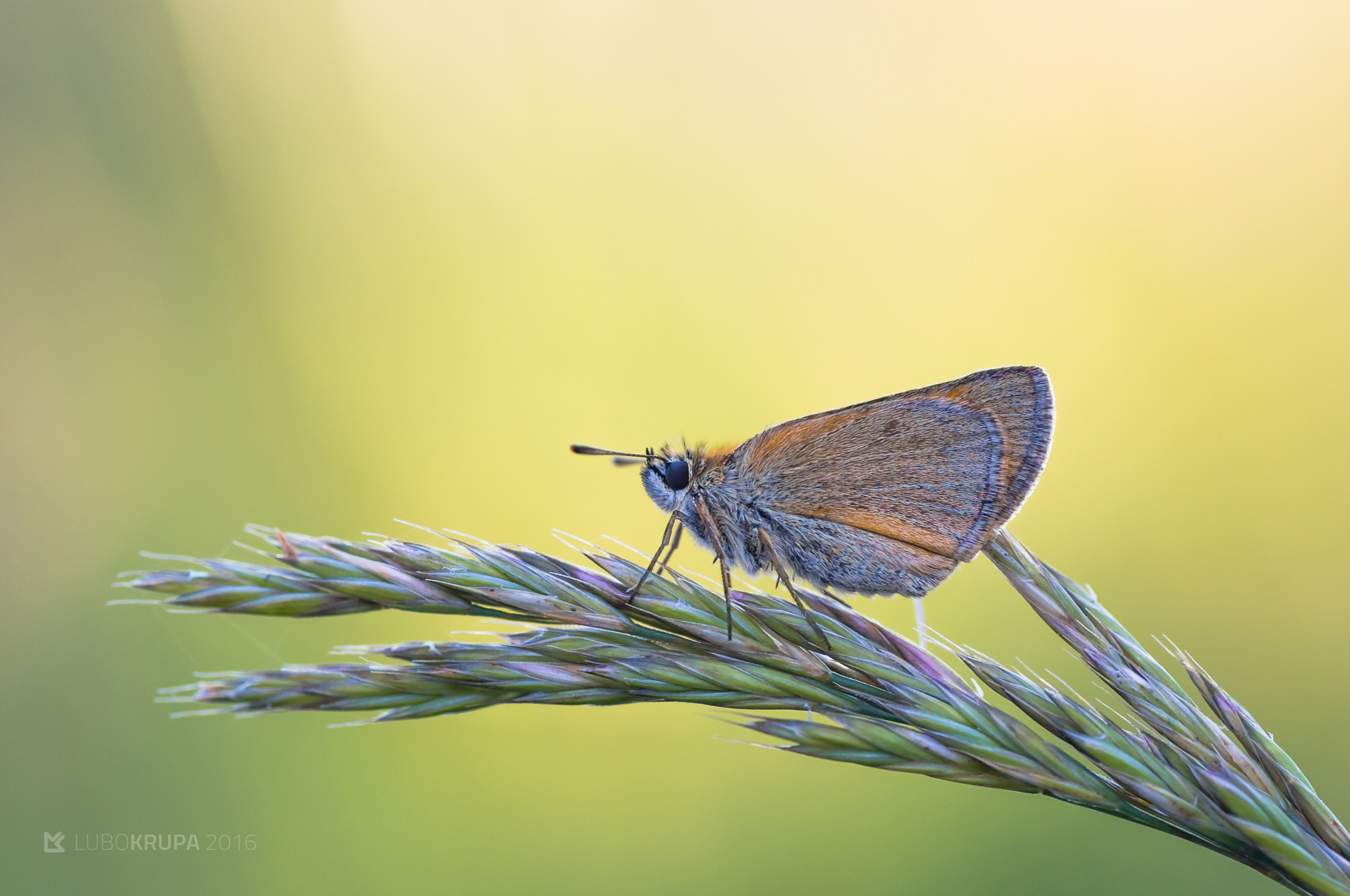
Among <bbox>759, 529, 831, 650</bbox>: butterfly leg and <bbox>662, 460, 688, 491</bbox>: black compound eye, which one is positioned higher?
<bbox>662, 460, 688, 491</bbox>: black compound eye

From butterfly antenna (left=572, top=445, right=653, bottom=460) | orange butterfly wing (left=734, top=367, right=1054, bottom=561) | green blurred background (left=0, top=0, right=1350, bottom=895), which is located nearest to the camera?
orange butterfly wing (left=734, top=367, right=1054, bottom=561)

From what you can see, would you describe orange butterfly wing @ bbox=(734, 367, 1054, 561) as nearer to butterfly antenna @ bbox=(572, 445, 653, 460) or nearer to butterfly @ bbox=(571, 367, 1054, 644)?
butterfly @ bbox=(571, 367, 1054, 644)

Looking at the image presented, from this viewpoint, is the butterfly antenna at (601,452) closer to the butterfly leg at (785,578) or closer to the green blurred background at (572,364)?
the butterfly leg at (785,578)

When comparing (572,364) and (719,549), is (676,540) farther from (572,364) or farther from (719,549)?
(572,364)

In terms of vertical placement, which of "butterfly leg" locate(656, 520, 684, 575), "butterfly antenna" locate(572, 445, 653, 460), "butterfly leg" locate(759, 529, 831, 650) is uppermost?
"butterfly antenna" locate(572, 445, 653, 460)

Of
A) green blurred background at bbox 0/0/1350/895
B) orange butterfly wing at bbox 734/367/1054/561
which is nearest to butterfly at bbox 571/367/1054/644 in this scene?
orange butterfly wing at bbox 734/367/1054/561

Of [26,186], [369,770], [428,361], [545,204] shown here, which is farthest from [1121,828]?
[26,186]

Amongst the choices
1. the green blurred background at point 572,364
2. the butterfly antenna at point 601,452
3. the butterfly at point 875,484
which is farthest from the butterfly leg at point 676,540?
the green blurred background at point 572,364

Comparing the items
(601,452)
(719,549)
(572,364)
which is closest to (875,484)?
(719,549)
